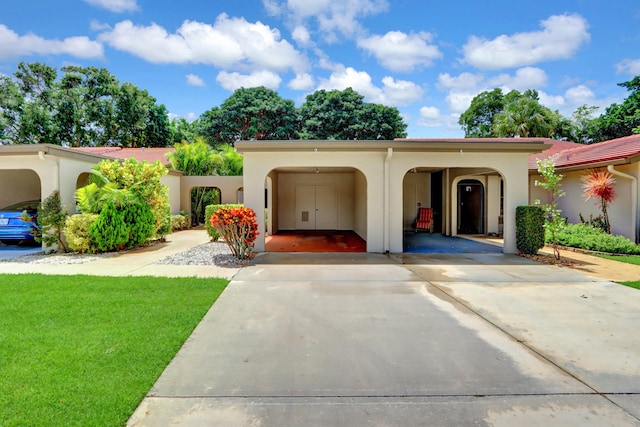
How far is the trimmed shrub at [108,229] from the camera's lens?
29.7 feet

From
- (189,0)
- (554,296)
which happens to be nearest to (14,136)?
(189,0)

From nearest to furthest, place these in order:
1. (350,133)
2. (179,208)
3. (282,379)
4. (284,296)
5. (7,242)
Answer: (282,379) → (284,296) → (7,242) → (179,208) → (350,133)

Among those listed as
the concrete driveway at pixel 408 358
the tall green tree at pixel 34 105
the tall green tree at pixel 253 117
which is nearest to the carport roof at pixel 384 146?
the concrete driveway at pixel 408 358

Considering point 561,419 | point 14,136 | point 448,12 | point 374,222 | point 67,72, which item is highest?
point 67,72

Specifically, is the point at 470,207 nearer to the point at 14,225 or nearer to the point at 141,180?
the point at 141,180

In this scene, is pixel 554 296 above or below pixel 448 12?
below

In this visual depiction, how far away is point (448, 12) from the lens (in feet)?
38.9

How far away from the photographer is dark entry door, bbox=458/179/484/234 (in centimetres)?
1430

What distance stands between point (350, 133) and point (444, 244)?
1784cm

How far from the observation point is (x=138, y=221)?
9.85 meters

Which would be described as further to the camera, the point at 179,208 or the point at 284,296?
the point at 179,208

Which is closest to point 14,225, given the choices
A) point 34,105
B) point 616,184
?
point 34,105

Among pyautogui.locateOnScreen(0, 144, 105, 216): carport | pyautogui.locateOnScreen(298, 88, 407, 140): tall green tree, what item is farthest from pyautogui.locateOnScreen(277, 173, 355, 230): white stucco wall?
pyautogui.locateOnScreen(298, 88, 407, 140): tall green tree

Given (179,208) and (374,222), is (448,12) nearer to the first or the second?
(374,222)
